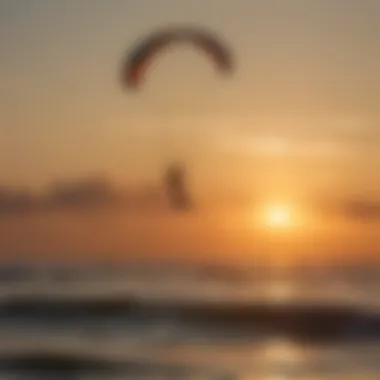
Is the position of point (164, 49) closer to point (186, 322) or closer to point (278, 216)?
point (278, 216)

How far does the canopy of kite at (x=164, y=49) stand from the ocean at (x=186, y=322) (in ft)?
1.15

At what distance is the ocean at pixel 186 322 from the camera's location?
157 centimetres

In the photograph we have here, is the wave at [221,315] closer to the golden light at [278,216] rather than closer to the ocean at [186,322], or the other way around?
the ocean at [186,322]

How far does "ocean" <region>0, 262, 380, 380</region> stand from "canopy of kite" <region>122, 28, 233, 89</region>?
352 mm

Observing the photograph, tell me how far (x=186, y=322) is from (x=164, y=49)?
499mm

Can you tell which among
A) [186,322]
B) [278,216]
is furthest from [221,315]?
[278,216]

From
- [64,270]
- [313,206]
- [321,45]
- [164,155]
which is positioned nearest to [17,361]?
[64,270]

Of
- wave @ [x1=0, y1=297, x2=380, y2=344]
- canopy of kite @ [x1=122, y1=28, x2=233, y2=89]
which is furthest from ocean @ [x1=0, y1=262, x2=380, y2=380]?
canopy of kite @ [x1=122, y1=28, x2=233, y2=89]

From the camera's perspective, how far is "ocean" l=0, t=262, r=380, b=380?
5.15 feet

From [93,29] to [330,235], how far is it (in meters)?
0.58

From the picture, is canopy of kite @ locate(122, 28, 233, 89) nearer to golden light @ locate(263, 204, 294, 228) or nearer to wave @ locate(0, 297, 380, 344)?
golden light @ locate(263, 204, 294, 228)

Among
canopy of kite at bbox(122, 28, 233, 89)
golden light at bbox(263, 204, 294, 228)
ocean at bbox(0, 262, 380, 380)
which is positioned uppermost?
canopy of kite at bbox(122, 28, 233, 89)

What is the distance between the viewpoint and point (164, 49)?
1676 mm

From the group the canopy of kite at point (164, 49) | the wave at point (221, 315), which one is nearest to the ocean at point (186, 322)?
the wave at point (221, 315)
